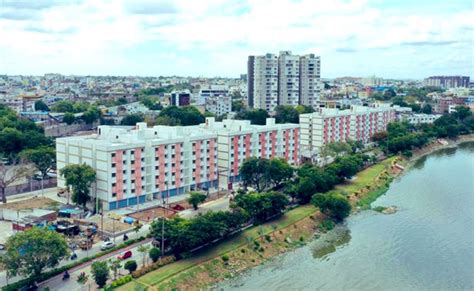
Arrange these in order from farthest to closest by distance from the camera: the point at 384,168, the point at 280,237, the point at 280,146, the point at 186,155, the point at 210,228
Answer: the point at 384,168 → the point at 280,146 → the point at 186,155 → the point at 280,237 → the point at 210,228

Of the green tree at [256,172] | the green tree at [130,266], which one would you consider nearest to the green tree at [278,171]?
the green tree at [256,172]

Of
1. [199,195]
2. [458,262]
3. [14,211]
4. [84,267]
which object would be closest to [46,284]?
[84,267]

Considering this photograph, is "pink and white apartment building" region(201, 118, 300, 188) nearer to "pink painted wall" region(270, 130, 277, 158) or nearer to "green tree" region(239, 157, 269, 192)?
"pink painted wall" region(270, 130, 277, 158)

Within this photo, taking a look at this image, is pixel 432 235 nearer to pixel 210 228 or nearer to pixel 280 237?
pixel 280 237

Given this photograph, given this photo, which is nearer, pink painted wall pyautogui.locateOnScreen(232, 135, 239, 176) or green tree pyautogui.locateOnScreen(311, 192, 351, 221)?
green tree pyautogui.locateOnScreen(311, 192, 351, 221)

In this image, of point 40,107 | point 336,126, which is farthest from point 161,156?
point 40,107

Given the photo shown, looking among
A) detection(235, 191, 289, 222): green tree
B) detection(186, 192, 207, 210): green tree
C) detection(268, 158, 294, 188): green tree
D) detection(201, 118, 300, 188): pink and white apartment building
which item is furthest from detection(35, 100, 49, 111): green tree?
detection(235, 191, 289, 222): green tree
